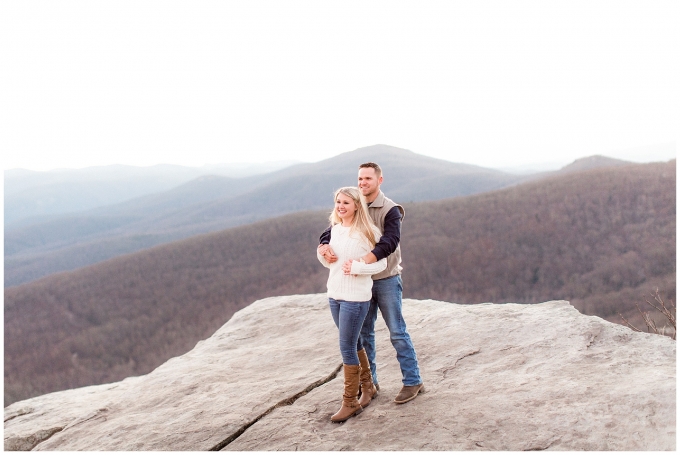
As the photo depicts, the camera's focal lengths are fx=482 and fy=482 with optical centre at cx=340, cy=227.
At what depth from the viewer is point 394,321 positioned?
168 inches

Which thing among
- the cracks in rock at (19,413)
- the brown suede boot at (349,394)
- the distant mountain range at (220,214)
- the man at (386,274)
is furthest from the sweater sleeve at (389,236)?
the distant mountain range at (220,214)

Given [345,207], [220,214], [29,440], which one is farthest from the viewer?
[220,214]

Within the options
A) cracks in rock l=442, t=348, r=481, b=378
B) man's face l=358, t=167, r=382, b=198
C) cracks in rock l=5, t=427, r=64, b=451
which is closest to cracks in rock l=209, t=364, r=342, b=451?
cracks in rock l=442, t=348, r=481, b=378

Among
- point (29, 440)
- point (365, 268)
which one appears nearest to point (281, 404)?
point (365, 268)

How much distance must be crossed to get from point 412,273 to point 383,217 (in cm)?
3796

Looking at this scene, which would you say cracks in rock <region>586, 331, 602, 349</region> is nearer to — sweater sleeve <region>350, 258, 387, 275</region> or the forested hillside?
sweater sleeve <region>350, 258, 387, 275</region>

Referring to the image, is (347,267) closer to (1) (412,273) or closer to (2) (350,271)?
(2) (350,271)

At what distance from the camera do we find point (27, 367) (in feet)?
124

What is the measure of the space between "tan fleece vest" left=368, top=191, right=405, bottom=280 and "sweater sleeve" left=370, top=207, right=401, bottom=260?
4 centimetres

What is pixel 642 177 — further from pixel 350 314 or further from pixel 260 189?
pixel 260 189

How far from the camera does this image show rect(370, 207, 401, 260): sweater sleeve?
3926mm

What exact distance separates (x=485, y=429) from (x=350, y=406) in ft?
3.72

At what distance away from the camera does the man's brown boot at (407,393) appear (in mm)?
4332

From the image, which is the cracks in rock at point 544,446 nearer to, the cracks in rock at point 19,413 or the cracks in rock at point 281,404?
the cracks in rock at point 281,404
